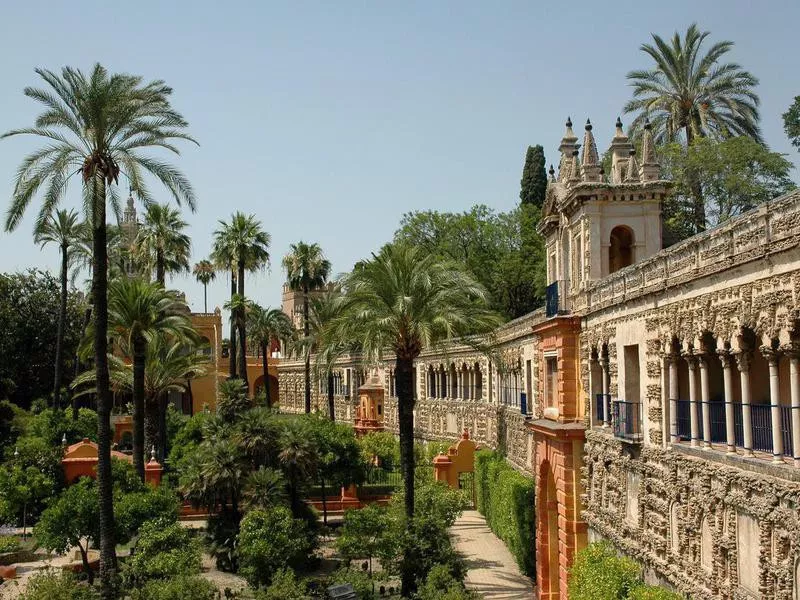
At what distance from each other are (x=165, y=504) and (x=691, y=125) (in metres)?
27.8

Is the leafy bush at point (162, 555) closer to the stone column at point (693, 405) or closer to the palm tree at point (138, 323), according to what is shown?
the palm tree at point (138, 323)

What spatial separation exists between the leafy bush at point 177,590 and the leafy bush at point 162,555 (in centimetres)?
113

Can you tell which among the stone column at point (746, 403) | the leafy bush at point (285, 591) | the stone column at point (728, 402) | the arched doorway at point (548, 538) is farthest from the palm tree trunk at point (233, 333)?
the stone column at point (746, 403)

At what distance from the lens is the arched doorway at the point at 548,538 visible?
26.3 m

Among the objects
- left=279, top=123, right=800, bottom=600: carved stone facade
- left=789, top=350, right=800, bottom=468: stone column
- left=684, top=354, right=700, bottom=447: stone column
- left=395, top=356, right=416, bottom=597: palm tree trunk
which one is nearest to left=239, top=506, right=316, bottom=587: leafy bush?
left=395, top=356, right=416, bottom=597: palm tree trunk

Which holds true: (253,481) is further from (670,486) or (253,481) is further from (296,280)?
(296,280)

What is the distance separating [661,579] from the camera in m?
17.9

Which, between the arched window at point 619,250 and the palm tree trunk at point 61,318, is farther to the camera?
the palm tree trunk at point 61,318

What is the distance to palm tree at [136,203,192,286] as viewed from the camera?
55.4 m

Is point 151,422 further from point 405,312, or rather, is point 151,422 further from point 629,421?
point 629,421

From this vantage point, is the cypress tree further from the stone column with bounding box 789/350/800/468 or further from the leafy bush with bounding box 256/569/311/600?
the stone column with bounding box 789/350/800/468

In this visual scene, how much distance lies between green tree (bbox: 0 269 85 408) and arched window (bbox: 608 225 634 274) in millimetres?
44089

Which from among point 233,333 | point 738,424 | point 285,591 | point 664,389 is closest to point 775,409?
point 738,424

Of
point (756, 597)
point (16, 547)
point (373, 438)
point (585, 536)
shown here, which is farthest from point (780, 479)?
point (373, 438)
